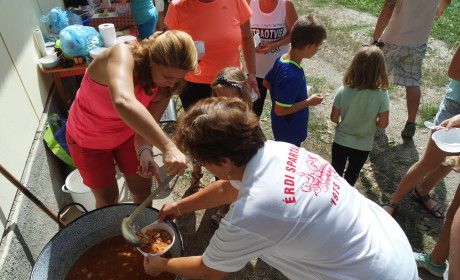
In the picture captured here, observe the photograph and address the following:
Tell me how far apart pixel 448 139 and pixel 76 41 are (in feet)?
11.6

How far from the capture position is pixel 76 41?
11.8ft

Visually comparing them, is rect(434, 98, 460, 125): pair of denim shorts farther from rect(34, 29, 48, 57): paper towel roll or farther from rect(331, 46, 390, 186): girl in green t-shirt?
rect(34, 29, 48, 57): paper towel roll

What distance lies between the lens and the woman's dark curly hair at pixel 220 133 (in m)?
1.31

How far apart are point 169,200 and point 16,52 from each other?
1905 millimetres

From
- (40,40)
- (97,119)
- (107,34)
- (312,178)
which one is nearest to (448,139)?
(312,178)

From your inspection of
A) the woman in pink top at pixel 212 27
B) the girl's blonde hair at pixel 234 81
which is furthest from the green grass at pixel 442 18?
the girl's blonde hair at pixel 234 81

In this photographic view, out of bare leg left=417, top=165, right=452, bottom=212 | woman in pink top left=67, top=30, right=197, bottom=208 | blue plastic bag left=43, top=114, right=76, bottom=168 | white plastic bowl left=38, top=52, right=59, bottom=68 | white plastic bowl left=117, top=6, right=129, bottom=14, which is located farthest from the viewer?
white plastic bowl left=117, top=6, right=129, bottom=14

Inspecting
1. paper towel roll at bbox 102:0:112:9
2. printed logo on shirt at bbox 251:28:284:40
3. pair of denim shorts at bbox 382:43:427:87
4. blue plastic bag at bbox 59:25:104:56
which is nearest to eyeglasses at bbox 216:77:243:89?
printed logo on shirt at bbox 251:28:284:40

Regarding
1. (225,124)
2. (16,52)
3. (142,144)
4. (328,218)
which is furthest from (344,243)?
(16,52)

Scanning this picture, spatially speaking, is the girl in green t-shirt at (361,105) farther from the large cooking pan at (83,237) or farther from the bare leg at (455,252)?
the large cooking pan at (83,237)

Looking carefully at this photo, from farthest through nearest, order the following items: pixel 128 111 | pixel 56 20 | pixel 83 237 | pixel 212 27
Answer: pixel 56 20 → pixel 212 27 → pixel 83 237 → pixel 128 111

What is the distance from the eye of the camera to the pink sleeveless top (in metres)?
1.94

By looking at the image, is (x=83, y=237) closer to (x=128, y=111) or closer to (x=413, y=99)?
(x=128, y=111)

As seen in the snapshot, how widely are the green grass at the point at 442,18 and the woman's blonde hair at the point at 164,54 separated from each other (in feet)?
20.0
